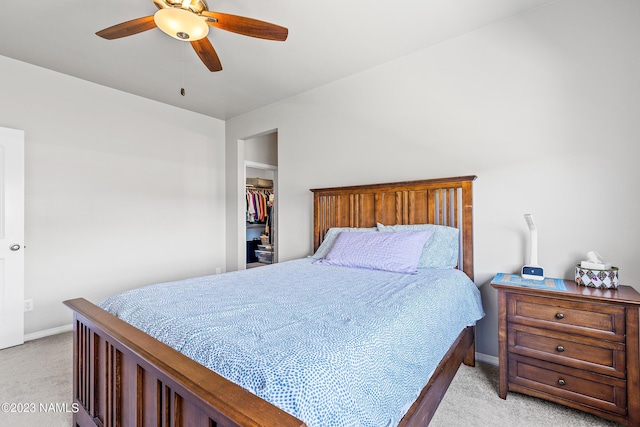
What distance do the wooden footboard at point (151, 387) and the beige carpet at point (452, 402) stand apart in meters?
0.23

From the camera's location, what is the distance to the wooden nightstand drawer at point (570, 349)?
1.61m

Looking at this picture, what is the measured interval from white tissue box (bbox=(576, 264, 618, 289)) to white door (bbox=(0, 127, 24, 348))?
452 centimetres

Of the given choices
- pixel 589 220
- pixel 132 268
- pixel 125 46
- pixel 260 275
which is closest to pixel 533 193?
pixel 589 220

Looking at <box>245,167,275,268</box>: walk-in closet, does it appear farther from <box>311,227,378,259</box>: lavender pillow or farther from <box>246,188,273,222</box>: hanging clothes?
<box>311,227,378,259</box>: lavender pillow

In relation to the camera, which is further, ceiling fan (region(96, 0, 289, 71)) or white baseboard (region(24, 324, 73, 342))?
white baseboard (region(24, 324, 73, 342))

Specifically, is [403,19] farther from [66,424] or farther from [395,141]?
[66,424]

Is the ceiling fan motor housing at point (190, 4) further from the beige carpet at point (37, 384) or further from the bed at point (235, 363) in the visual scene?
the beige carpet at point (37, 384)

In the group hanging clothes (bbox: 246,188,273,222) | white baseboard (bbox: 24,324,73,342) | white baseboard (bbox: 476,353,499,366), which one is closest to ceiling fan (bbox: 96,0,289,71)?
white baseboard (bbox: 476,353,499,366)

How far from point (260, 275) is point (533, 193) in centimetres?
209

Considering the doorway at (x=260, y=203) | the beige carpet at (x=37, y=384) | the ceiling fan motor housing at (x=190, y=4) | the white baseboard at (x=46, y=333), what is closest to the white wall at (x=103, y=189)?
the white baseboard at (x=46, y=333)

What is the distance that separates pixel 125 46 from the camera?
2.66 meters

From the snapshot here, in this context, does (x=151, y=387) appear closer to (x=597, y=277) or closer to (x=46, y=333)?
(x=597, y=277)

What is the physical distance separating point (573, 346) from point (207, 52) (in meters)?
2.99

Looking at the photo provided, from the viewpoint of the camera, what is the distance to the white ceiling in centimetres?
216
